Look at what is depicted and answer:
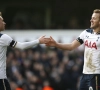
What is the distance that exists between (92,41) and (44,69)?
7373 millimetres

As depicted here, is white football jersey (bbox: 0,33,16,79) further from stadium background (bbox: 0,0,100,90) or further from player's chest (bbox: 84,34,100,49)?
stadium background (bbox: 0,0,100,90)

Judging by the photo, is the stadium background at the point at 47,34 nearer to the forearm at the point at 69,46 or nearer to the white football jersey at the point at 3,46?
the forearm at the point at 69,46

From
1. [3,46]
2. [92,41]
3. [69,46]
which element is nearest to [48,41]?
[69,46]

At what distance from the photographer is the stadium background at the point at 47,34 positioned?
58.2 ft

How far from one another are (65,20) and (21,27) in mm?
1843

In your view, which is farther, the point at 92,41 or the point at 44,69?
the point at 44,69

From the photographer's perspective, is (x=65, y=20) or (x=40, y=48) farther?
(x=65, y=20)

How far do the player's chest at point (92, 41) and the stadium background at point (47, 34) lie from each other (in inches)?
234

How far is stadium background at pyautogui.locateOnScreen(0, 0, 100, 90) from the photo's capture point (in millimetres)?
17734

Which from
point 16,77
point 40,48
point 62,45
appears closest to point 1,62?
point 62,45

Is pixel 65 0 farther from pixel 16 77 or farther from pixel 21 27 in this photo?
pixel 16 77

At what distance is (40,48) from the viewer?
814 inches

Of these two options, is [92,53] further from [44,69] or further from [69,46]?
[44,69]

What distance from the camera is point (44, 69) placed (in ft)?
60.5
